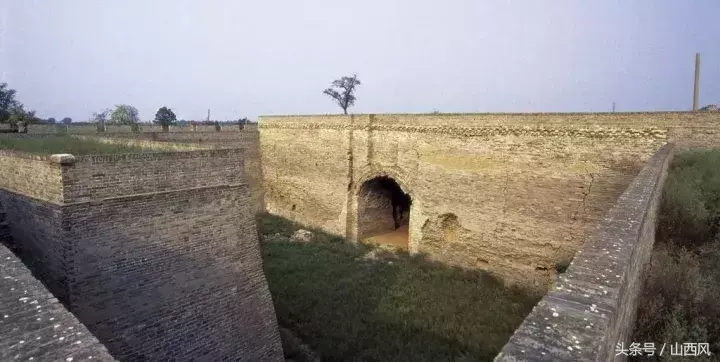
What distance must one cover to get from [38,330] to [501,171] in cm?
1010

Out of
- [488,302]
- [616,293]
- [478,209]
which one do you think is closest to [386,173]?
[478,209]

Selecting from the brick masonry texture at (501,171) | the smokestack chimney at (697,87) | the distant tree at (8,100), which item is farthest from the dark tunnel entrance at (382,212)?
the distant tree at (8,100)

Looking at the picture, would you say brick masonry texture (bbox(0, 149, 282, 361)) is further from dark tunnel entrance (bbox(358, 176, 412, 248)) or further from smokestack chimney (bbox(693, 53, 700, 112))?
smokestack chimney (bbox(693, 53, 700, 112))

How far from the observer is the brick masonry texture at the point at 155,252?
5.12 meters

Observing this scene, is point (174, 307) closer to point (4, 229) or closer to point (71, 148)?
point (4, 229)

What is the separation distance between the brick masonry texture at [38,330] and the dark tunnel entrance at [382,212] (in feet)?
39.3

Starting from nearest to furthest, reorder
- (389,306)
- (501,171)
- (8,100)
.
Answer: (389,306)
(501,171)
(8,100)

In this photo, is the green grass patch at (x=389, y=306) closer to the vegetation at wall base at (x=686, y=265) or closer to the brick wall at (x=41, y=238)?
the vegetation at wall base at (x=686, y=265)

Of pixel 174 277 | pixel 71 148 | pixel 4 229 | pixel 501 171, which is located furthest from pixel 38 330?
pixel 501 171

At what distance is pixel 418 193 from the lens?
42.9 feet

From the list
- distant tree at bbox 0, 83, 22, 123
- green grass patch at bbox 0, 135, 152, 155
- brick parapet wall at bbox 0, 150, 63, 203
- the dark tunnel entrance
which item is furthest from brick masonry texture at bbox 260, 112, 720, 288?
distant tree at bbox 0, 83, 22, 123

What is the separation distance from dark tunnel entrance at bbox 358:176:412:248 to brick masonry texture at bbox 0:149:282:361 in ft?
A: 27.5

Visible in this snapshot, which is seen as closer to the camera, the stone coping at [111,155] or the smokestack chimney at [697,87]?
the stone coping at [111,155]

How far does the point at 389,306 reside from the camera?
950 cm
